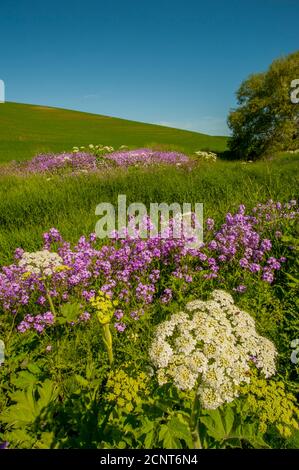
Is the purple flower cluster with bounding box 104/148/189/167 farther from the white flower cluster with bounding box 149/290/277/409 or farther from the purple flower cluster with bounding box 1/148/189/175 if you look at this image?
the white flower cluster with bounding box 149/290/277/409

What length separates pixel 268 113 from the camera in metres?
33.9

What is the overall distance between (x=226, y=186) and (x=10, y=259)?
232 inches

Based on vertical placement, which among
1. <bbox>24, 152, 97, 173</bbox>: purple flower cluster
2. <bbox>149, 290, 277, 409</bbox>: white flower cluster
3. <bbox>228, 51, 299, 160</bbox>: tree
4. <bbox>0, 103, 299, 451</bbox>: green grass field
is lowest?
<bbox>0, 103, 299, 451</bbox>: green grass field

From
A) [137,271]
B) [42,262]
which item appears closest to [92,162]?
[137,271]

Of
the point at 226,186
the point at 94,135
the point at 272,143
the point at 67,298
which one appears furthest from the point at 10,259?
the point at 94,135

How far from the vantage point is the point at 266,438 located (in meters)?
2.69

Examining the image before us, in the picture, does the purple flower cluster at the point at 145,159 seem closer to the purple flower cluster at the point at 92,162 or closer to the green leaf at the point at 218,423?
the purple flower cluster at the point at 92,162

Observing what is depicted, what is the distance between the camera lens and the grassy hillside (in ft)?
154

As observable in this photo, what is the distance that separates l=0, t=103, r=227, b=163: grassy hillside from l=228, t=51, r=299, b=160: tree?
728cm

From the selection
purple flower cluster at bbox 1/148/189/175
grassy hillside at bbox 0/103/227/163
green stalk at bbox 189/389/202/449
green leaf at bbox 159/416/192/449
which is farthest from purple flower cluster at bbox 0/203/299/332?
grassy hillside at bbox 0/103/227/163

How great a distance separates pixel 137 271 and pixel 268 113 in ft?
112

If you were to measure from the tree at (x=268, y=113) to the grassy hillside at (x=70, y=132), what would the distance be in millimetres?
7281
